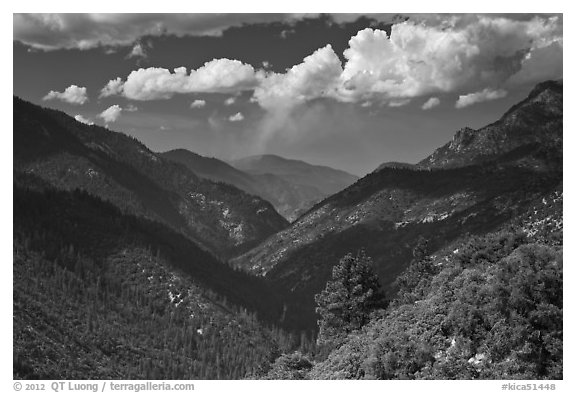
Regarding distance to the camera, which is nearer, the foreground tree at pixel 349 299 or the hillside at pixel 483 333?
the hillside at pixel 483 333

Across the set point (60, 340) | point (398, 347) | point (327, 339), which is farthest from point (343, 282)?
point (60, 340)

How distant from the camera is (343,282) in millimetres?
65125

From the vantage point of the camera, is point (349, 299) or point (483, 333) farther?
point (349, 299)

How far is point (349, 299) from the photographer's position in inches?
2516

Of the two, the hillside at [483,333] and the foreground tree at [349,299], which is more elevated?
the foreground tree at [349,299]

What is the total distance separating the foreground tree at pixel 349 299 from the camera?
6284 cm

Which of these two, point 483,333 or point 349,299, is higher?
point 349,299

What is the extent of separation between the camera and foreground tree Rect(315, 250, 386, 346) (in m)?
62.8

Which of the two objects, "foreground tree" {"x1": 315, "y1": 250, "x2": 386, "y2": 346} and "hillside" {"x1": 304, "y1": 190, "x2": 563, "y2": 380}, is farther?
"foreground tree" {"x1": 315, "y1": 250, "x2": 386, "y2": 346}

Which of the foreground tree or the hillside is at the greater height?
the foreground tree

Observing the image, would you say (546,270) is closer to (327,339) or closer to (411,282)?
(327,339)

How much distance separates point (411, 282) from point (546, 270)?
42.6 m
